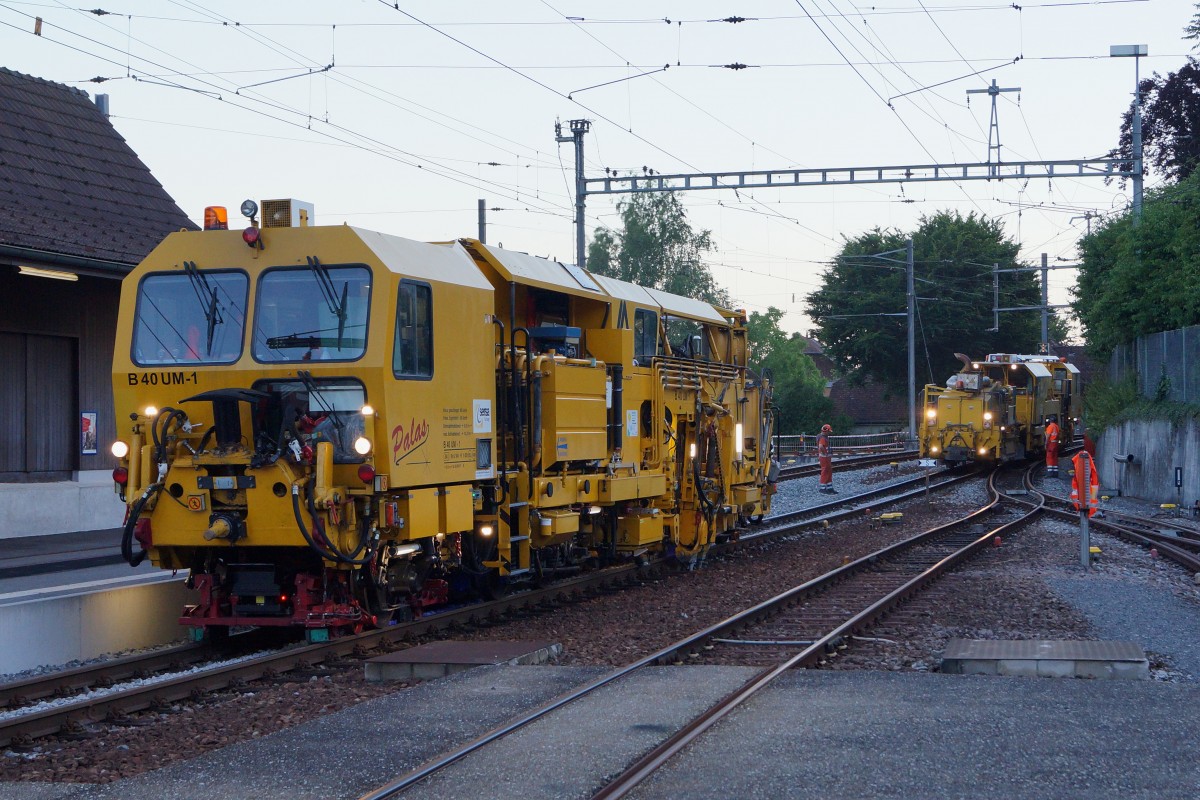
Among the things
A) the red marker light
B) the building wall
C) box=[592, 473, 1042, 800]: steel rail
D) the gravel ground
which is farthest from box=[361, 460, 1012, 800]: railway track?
the building wall

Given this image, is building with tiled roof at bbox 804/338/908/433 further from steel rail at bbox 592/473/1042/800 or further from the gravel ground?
steel rail at bbox 592/473/1042/800

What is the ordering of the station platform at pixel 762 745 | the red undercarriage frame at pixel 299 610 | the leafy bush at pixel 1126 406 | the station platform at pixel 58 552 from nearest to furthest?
the station platform at pixel 762 745, the red undercarriage frame at pixel 299 610, the station platform at pixel 58 552, the leafy bush at pixel 1126 406

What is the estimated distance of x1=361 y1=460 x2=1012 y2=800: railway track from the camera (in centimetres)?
667

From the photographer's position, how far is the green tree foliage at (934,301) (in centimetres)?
6391

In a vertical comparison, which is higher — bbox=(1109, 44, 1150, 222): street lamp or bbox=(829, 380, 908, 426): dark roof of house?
bbox=(1109, 44, 1150, 222): street lamp

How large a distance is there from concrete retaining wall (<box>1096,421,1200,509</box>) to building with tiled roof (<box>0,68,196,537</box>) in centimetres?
1821

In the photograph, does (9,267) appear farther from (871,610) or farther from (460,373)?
(871,610)

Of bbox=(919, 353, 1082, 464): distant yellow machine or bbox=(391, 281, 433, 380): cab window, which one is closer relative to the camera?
bbox=(391, 281, 433, 380): cab window

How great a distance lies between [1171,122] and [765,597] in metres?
31.5

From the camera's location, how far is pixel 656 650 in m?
10.5

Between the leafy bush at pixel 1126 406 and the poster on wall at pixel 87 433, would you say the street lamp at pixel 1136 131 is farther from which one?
the poster on wall at pixel 87 433

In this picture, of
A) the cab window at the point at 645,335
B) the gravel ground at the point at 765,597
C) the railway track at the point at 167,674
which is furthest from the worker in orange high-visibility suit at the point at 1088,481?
the railway track at the point at 167,674

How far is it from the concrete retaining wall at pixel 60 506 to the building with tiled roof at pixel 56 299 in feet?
0.06

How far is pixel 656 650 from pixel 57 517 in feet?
32.2
